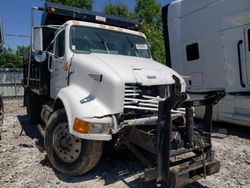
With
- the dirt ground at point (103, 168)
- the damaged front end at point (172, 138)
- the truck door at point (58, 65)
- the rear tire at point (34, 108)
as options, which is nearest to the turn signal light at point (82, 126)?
the damaged front end at point (172, 138)

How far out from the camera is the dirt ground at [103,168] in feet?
15.3

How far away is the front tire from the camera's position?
4629 mm

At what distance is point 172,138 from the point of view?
4316 millimetres

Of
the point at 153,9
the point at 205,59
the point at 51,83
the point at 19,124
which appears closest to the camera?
the point at 51,83

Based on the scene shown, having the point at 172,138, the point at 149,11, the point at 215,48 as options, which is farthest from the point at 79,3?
the point at 172,138

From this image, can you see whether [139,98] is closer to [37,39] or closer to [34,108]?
[37,39]

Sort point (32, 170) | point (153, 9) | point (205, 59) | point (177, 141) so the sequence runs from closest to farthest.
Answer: point (177, 141), point (32, 170), point (205, 59), point (153, 9)

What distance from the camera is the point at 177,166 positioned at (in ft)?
13.4

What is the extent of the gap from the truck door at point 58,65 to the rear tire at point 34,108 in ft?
6.47

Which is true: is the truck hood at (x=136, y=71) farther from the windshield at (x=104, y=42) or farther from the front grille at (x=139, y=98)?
the windshield at (x=104, y=42)

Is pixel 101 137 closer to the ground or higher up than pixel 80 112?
closer to the ground

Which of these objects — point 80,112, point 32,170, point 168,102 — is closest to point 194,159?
point 168,102

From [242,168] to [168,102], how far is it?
2.27 meters

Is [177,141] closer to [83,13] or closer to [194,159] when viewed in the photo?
[194,159]
